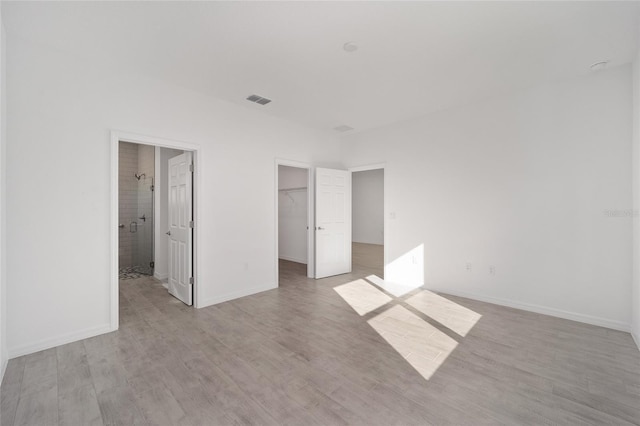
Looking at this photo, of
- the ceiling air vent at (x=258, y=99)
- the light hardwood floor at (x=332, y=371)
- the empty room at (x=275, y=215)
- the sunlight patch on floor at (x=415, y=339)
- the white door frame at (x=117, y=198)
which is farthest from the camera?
the ceiling air vent at (x=258, y=99)

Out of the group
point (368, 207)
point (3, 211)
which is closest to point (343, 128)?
point (3, 211)

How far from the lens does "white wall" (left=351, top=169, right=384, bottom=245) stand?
992cm

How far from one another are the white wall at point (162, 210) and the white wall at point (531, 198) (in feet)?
14.0

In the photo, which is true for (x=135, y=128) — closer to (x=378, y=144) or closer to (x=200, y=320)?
(x=200, y=320)

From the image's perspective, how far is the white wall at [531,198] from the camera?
3.20 m

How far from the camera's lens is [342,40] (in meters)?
2.61

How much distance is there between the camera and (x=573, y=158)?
3.41 meters

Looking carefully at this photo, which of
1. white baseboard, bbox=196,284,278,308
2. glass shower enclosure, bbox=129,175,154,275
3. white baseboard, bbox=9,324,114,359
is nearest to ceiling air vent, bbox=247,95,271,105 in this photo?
white baseboard, bbox=196,284,278,308

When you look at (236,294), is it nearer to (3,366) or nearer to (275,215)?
(275,215)

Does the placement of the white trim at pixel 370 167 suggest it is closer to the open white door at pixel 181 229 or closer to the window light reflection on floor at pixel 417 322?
the window light reflection on floor at pixel 417 322

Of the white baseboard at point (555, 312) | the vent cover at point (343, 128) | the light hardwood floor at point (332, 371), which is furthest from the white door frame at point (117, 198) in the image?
the white baseboard at point (555, 312)

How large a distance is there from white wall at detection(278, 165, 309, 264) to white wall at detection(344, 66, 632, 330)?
2781mm

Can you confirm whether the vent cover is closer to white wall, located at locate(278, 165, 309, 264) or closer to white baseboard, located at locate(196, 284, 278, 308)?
white wall, located at locate(278, 165, 309, 264)

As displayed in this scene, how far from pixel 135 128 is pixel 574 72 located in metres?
5.09
